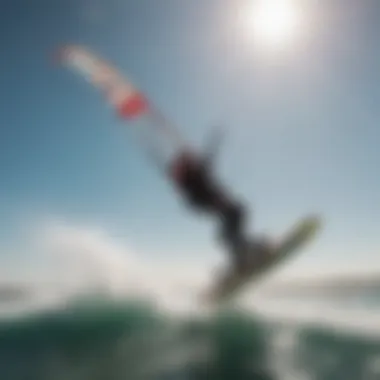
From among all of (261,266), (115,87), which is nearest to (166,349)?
(261,266)

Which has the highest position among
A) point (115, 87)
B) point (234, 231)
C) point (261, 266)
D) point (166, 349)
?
point (115, 87)

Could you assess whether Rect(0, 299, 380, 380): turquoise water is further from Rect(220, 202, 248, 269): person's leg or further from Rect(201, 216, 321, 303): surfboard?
Rect(220, 202, 248, 269): person's leg

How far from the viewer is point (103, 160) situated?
8.11ft

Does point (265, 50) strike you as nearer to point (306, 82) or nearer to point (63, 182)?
point (306, 82)

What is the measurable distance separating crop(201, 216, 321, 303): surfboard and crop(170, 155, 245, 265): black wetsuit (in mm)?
53

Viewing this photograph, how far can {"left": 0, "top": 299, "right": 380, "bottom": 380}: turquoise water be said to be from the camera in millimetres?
2416

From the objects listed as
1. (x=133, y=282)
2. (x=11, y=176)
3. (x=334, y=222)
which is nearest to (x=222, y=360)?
(x=133, y=282)

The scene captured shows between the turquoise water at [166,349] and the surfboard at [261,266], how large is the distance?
8cm

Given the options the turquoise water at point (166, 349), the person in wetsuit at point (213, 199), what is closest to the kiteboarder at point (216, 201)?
the person in wetsuit at point (213, 199)

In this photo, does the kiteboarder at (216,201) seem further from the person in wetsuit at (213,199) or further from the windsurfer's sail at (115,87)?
the windsurfer's sail at (115,87)

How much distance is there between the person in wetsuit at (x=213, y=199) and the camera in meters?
2.39

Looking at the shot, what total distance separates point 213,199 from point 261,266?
0.26 metres

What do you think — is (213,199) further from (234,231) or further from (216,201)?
(234,231)

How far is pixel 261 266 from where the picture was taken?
7.91ft
